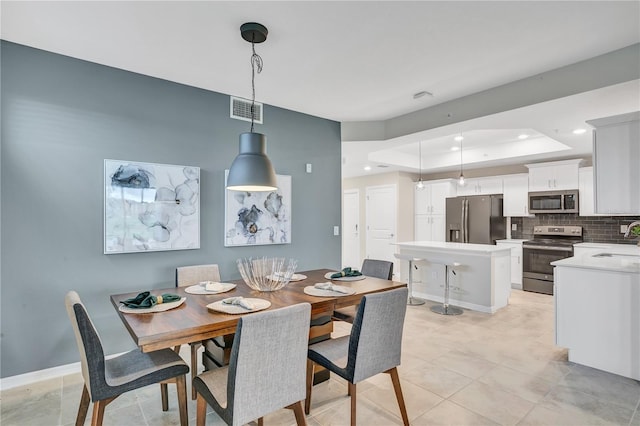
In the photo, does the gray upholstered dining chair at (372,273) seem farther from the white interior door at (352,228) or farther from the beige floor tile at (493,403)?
the white interior door at (352,228)

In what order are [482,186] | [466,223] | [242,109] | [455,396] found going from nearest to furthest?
[455,396], [242,109], [466,223], [482,186]

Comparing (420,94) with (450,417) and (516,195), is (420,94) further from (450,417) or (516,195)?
(516,195)

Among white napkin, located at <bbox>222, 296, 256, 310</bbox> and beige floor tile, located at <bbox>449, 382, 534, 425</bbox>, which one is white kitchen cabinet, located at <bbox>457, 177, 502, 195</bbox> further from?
white napkin, located at <bbox>222, 296, 256, 310</bbox>

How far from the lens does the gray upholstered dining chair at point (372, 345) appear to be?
184 cm

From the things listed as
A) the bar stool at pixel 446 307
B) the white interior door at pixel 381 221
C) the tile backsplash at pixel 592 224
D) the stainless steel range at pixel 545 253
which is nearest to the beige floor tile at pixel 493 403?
the bar stool at pixel 446 307

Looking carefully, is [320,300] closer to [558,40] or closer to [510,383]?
[510,383]

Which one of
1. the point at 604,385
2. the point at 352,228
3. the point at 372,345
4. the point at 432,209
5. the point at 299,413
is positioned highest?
the point at 432,209

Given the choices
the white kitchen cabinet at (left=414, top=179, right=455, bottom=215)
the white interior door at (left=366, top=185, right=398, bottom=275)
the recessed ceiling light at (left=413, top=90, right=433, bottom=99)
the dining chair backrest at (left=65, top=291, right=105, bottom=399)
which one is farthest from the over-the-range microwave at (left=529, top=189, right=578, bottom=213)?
the dining chair backrest at (left=65, top=291, right=105, bottom=399)

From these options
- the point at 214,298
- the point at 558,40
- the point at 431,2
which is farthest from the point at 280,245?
the point at 558,40

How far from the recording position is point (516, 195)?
6.22m

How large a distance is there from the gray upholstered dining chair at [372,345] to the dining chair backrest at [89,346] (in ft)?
3.78

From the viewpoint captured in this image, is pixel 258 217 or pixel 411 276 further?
pixel 411 276

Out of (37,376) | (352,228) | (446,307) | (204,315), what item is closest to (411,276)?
(446,307)

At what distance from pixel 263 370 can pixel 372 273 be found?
1.86m
